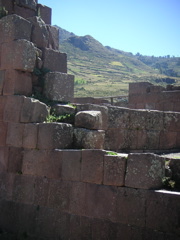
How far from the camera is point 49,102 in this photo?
897 centimetres

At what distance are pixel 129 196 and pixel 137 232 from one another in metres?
0.67

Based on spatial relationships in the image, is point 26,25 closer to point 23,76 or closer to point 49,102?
point 23,76

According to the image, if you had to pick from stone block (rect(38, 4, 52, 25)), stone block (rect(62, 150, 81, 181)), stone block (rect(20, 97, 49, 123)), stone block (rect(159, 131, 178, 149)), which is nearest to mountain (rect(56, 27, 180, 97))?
stone block (rect(38, 4, 52, 25))

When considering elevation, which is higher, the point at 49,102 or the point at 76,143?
the point at 49,102

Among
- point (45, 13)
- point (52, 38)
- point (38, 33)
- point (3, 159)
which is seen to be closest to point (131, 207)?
point (3, 159)

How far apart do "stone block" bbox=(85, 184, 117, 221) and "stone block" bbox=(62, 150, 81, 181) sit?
0.40 m

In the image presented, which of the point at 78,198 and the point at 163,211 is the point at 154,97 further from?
the point at 163,211

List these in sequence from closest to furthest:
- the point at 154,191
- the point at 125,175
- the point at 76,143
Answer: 1. the point at 154,191
2. the point at 125,175
3. the point at 76,143

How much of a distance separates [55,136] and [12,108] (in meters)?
1.55

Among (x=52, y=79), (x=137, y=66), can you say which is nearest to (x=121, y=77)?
(x=137, y=66)

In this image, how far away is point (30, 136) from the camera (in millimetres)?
7859

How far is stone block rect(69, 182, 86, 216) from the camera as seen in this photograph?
22.7 ft

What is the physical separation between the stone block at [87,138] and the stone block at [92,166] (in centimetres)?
57

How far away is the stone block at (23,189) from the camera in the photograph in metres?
7.82
